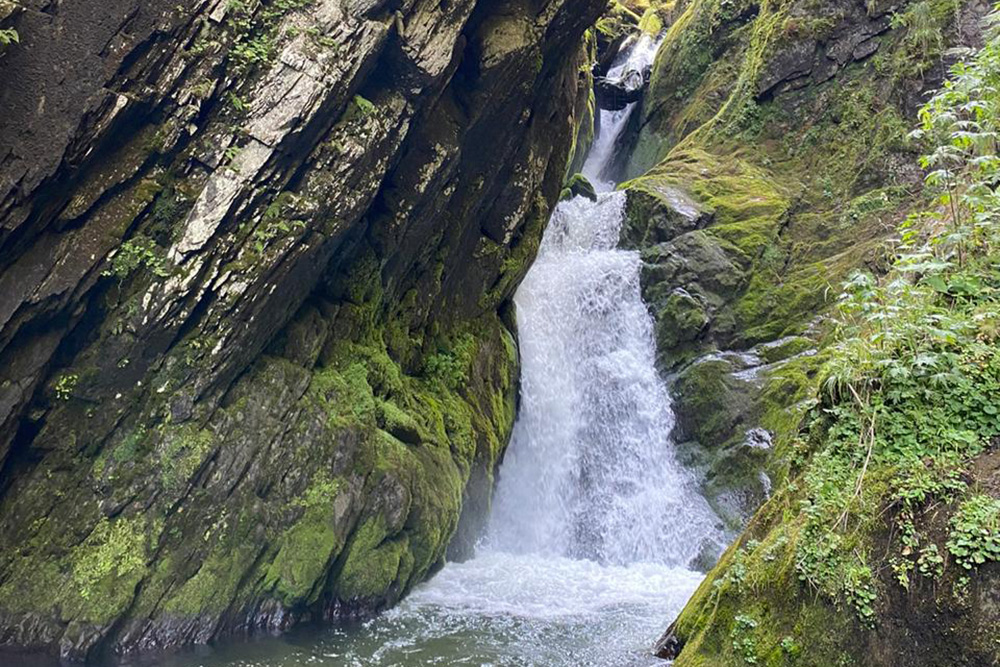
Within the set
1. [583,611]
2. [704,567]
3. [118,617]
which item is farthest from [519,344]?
[118,617]

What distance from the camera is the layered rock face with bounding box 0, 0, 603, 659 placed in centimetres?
761

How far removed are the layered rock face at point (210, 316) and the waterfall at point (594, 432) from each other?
3.32 m

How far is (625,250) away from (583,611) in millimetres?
11360

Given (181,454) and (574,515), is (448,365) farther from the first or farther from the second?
(181,454)

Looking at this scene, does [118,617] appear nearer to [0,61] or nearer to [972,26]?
[0,61]

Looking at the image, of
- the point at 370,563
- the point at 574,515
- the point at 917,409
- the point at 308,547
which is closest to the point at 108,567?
the point at 308,547

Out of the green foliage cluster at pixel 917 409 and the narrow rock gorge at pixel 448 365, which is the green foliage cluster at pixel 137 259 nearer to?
the narrow rock gorge at pixel 448 365

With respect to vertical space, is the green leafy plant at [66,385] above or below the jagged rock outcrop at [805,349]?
below

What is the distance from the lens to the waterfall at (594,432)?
13758 millimetres

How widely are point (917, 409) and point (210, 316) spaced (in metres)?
7.84

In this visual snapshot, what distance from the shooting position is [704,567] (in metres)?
12.7

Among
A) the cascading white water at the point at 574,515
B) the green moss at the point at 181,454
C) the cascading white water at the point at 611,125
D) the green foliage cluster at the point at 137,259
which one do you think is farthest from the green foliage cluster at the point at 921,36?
the green moss at the point at 181,454

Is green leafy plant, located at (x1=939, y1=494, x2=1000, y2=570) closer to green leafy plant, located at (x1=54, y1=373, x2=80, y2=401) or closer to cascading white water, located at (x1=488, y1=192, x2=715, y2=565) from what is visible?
green leafy plant, located at (x1=54, y1=373, x2=80, y2=401)

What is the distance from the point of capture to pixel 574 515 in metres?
14.3
